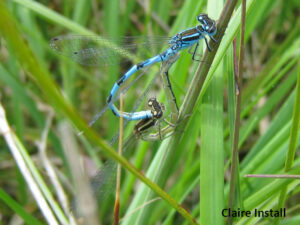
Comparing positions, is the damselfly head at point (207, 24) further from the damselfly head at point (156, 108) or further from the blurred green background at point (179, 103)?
the damselfly head at point (156, 108)

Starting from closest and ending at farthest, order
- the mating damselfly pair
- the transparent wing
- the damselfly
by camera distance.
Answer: the mating damselfly pair → the damselfly → the transparent wing

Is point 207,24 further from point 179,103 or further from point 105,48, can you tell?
point 105,48

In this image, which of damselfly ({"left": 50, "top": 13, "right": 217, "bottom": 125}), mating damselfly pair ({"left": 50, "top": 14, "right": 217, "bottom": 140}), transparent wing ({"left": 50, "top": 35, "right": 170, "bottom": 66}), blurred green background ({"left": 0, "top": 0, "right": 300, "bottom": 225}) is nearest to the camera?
blurred green background ({"left": 0, "top": 0, "right": 300, "bottom": 225})

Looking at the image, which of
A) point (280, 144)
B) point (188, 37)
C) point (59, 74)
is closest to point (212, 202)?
point (280, 144)

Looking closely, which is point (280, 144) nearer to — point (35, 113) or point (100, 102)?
point (35, 113)

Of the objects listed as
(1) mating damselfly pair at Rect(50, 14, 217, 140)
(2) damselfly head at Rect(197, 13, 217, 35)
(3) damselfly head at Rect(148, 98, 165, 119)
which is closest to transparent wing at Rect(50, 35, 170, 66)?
(1) mating damselfly pair at Rect(50, 14, 217, 140)

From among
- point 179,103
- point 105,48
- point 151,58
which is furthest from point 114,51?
point 179,103

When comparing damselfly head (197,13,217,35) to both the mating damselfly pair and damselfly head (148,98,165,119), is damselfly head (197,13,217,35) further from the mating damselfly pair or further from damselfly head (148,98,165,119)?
damselfly head (148,98,165,119)
